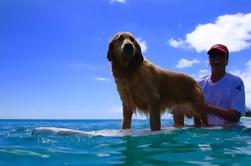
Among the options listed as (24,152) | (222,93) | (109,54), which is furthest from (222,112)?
(24,152)

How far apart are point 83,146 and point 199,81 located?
182 inches

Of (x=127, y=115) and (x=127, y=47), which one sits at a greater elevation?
(x=127, y=47)

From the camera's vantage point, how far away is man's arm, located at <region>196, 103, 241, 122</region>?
8102 mm

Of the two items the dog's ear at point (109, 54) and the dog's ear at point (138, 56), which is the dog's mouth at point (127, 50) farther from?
the dog's ear at point (109, 54)

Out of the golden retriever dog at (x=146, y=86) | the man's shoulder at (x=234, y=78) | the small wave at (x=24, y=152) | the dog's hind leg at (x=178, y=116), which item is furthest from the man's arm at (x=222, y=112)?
the small wave at (x=24, y=152)

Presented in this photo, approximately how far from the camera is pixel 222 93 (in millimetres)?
8672

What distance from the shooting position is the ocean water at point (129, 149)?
14.3 feet

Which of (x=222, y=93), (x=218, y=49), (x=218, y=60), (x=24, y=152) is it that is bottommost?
(x=24, y=152)

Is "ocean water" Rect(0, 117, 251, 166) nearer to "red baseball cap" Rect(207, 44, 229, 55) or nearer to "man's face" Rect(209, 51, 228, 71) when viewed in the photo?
"man's face" Rect(209, 51, 228, 71)

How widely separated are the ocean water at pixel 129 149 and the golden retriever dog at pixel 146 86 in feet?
3.25

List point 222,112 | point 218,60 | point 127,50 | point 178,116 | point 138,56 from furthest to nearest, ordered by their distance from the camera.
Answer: point 178,116 < point 218,60 < point 222,112 < point 138,56 < point 127,50

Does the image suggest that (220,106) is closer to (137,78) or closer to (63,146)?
(137,78)

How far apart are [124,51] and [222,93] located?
258 cm

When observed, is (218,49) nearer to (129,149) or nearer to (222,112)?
(222,112)
